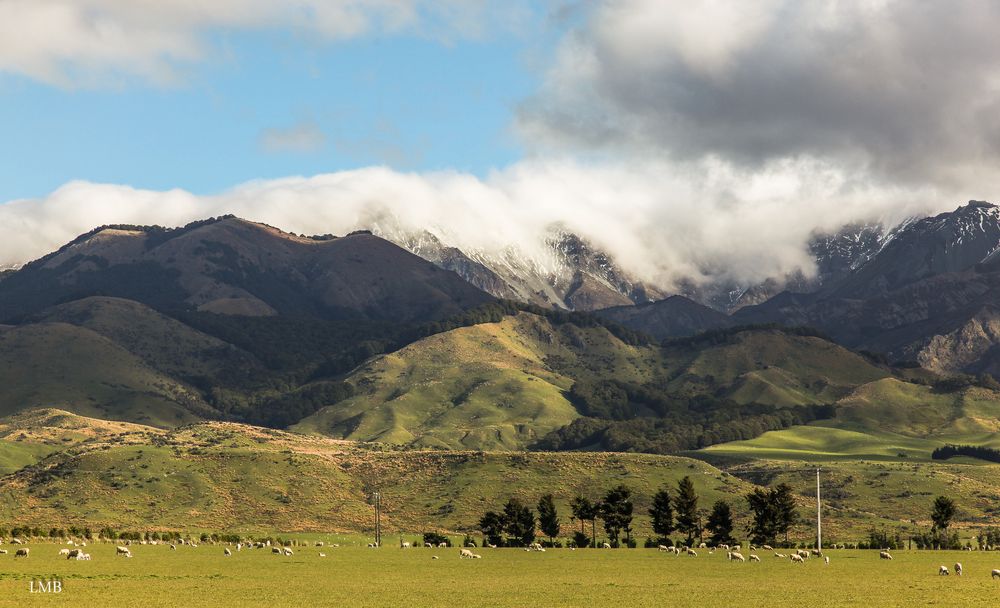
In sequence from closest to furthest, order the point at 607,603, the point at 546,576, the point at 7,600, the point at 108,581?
the point at 7,600 < the point at 607,603 < the point at 108,581 < the point at 546,576

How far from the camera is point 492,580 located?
4793 inches

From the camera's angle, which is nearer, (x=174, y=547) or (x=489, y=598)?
(x=489, y=598)

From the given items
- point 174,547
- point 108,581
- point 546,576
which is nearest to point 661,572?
point 546,576

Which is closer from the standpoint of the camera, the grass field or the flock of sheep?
the grass field

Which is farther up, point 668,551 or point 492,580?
point 492,580

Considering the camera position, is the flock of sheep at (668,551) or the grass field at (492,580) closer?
the grass field at (492,580)

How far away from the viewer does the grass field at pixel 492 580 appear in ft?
314

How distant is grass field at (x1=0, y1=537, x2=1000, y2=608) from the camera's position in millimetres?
95562

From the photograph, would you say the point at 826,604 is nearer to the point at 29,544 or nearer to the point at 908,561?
the point at 908,561

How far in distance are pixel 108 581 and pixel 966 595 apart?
74622 mm

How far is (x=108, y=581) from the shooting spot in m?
111

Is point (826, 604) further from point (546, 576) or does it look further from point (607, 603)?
point (546, 576)

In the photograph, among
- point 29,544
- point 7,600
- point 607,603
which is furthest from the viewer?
point 29,544

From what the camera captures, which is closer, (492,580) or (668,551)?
(492,580)
